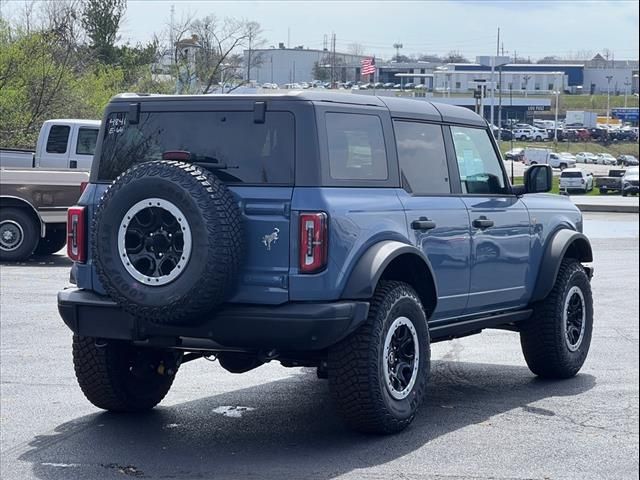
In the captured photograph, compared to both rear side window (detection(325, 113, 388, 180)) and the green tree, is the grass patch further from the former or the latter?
rear side window (detection(325, 113, 388, 180))

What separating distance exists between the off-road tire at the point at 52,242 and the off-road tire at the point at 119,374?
1099 cm

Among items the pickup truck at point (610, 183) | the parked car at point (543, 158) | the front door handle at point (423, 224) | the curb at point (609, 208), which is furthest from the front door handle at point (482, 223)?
the pickup truck at point (610, 183)

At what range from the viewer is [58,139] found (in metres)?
21.3

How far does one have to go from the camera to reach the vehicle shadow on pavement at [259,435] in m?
6.57

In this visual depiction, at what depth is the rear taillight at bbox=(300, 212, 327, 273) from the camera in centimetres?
674

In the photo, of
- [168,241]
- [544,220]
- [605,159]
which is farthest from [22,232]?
[605,159]

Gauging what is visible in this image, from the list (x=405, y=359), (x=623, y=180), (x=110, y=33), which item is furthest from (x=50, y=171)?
(x=110, y=33)

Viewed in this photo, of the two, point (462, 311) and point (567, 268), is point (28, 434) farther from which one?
point (567, 268)

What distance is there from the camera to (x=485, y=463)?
261 inches

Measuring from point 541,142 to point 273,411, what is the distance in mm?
81767

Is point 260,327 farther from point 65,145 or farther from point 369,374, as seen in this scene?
point 65,145

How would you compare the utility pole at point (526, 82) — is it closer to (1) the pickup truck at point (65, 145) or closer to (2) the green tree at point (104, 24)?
(2) the green tree at point (104, 24)

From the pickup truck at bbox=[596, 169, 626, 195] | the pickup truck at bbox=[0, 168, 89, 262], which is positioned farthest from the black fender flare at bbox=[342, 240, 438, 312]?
the pickup truck at bbox=[596, 169, 626, 195]

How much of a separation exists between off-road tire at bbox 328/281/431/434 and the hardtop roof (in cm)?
119
